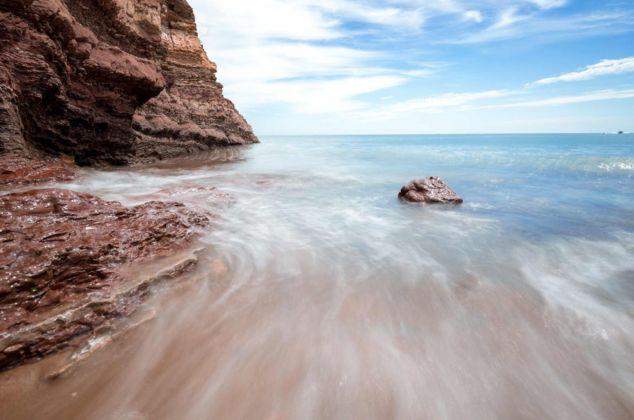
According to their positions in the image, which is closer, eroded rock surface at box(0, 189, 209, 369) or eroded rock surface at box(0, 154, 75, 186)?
eroded rock surface at box(0, 189, 209, 369)

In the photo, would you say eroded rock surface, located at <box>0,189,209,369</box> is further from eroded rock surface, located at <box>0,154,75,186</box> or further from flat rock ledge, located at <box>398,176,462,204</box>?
flat rock ledge, located at <box>398,176,462,204</box>

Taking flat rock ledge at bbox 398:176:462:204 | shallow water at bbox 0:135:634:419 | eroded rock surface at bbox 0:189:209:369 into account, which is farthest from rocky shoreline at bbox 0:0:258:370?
flat rock ledge at bbox 398:176:462:204

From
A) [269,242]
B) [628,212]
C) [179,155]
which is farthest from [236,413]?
[179,155]

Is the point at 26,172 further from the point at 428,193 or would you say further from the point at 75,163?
the point at 428,193

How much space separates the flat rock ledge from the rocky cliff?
9.02 meters

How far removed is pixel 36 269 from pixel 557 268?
579 cm

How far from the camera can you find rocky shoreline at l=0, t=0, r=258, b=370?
240 centimetres

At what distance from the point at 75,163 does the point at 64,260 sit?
325 inches

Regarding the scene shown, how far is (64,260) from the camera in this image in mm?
2717

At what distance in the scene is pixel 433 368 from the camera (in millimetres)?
2314

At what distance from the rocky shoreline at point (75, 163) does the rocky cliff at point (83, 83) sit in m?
0.03

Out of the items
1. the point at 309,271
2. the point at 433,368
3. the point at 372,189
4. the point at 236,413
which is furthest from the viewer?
the point at 372,189

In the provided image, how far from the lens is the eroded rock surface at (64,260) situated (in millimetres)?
2209

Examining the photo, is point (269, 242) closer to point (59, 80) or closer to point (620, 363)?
point (620, 363)
